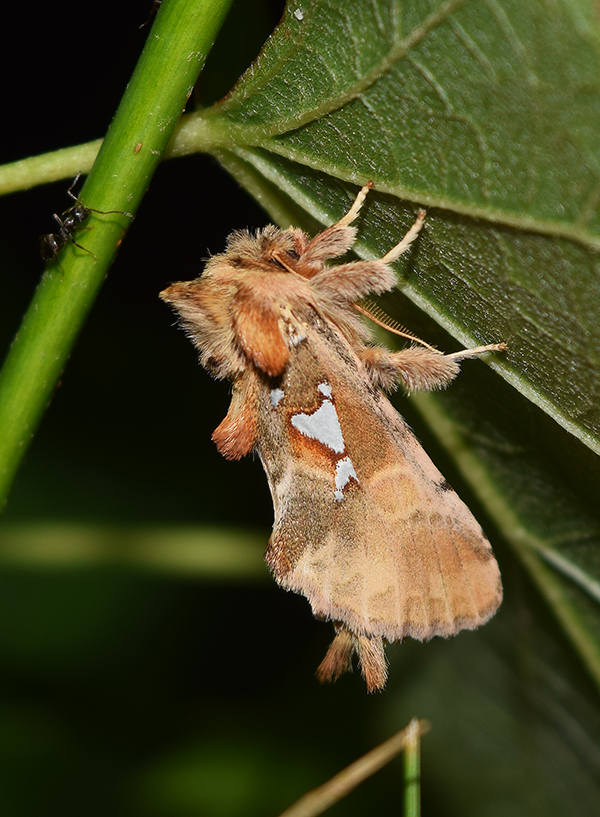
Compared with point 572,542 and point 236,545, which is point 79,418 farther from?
point 572,542

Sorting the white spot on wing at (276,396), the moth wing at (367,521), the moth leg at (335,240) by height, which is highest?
the moth leg at (335,240)

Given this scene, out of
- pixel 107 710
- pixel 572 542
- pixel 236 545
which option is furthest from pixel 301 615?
pixel 572 542

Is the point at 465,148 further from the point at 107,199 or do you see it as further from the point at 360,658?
the point at 360,658

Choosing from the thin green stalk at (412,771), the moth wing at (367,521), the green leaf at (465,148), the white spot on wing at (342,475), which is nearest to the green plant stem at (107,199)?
the green leaf at (465,148)

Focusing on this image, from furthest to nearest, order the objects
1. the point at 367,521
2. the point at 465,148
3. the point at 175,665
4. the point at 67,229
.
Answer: the point at 175,665
the point at 367,521
the point at 67,229
the point at 465,148

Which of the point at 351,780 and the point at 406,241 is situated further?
the point at 351,780

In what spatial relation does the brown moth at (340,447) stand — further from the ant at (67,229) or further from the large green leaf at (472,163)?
the ant at (67,229)

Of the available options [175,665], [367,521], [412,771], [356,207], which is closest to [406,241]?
[356,207]
